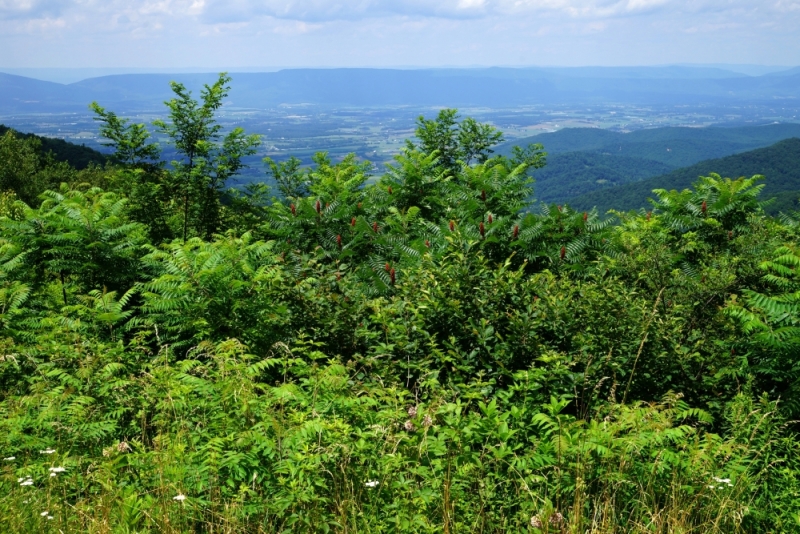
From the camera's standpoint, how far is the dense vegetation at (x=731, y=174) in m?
96.4

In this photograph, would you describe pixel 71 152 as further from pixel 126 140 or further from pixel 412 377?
pixel 412 377

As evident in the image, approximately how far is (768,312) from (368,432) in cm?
357

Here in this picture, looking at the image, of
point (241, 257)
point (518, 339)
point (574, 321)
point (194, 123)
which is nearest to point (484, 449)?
point (518, 339)

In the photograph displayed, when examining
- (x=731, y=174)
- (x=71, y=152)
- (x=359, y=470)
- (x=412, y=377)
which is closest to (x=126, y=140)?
(x=412, y=377)

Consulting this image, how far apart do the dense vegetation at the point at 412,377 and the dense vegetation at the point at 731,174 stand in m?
90.7

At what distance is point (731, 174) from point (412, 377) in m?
119

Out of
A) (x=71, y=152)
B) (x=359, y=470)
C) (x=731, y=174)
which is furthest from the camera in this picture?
(x=731, y=174)

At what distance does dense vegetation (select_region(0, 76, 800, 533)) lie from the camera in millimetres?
2668

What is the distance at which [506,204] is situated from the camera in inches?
329

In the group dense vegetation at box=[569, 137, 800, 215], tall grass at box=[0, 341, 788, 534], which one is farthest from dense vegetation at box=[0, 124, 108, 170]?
dense vegetation at box=[569, 137, 800, 215]

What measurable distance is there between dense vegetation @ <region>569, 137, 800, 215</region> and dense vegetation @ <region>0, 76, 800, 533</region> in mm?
90699

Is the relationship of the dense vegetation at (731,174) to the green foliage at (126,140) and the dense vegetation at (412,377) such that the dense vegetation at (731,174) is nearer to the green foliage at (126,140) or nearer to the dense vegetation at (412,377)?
the green foliage at (126,140)

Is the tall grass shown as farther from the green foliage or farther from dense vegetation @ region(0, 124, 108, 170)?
dense vegetation @ region(0, 124, 108, 170)

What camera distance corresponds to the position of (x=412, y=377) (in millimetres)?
4195
